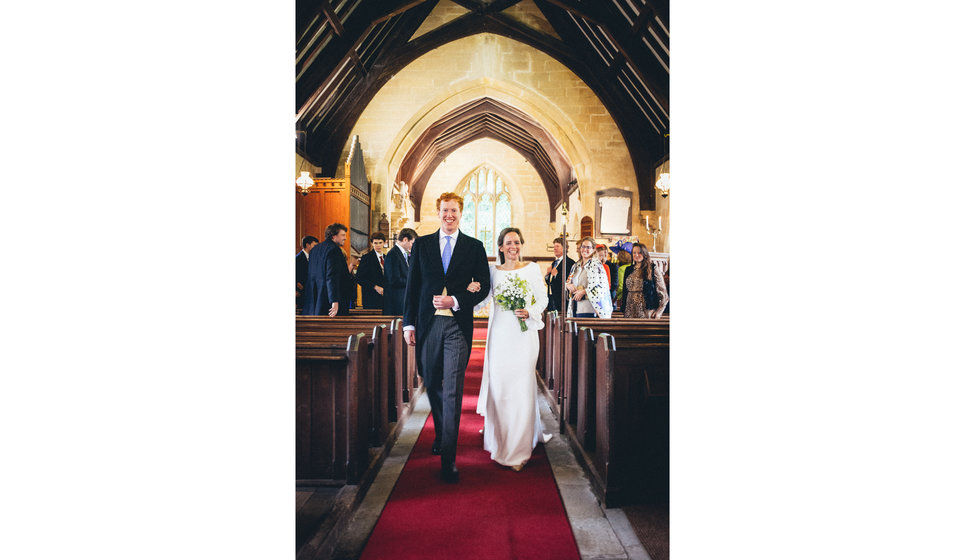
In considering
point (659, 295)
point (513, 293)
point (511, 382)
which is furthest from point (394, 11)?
point (511, 382)

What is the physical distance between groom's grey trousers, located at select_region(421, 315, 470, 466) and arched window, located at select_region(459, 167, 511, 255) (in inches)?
546

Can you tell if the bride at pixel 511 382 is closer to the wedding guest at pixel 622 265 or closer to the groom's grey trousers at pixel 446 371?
the groom's grey trousers at pixel 446 371

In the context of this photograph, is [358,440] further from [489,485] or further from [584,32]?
[584,32]

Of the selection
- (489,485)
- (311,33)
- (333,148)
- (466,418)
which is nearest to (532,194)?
(333,148)

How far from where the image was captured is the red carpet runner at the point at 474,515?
5.68 ft

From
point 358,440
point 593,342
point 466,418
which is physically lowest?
point 466,418

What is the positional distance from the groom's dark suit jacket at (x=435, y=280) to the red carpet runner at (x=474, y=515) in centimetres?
64

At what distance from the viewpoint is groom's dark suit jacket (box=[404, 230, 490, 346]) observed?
2.43 metres

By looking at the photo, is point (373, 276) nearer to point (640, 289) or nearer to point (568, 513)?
point (640, 289)

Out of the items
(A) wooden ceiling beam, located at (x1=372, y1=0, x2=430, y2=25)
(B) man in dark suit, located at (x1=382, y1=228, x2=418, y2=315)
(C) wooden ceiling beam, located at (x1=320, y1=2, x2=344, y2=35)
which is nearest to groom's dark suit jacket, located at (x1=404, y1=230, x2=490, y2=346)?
(B) man in dark suit, located at (x1=382, y1=228, x2=418, y2=315)

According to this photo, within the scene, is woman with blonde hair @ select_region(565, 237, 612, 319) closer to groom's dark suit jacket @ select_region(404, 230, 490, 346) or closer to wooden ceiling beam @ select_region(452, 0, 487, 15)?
groom's dark suit jacket @ select_region(404, 230, 490, 346)

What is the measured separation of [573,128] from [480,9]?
8.21 feet

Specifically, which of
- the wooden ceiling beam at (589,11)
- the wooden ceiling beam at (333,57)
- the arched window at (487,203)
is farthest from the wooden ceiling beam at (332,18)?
the arched window at (487,203)

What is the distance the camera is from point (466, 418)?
3531 millimetres
